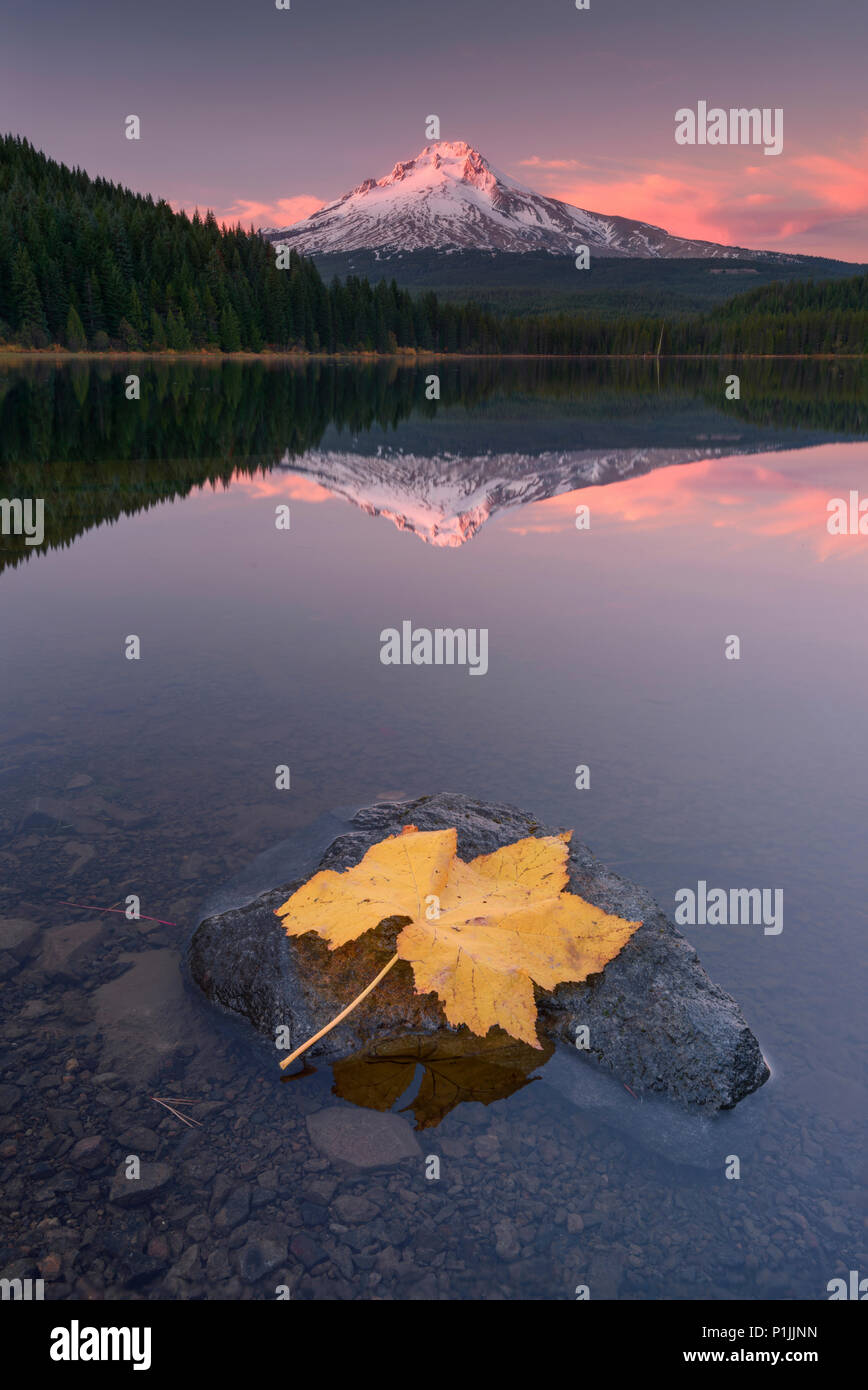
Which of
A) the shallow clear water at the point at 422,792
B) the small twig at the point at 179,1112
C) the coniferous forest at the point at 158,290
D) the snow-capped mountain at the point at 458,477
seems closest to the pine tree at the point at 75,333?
the coniferous forest at the point at 158,290

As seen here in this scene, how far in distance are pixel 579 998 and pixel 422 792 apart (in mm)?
3114

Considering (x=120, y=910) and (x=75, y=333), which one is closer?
(x=120, y=910)

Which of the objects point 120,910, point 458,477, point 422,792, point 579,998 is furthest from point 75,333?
point 579,998

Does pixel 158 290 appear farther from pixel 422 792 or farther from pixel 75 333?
pixel 422 792

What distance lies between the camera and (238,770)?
335 inches

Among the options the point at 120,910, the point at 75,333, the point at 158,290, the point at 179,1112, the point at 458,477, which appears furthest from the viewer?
the point at 158,290

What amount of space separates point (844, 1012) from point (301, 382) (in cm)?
8472

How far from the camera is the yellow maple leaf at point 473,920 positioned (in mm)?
4555

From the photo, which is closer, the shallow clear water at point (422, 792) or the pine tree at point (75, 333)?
the shallow clear water at point (422, 792)

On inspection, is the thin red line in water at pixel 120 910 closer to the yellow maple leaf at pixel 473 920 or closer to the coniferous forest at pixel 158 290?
the yellow maple leaf at pixel 473 920

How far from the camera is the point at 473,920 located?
16.4ft

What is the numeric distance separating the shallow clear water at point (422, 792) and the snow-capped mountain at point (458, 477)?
783 mm

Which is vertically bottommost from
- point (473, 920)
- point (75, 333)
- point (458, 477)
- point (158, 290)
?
point (473, 920)
